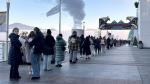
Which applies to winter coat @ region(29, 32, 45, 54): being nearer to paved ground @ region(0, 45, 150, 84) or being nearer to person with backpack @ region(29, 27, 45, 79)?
person with backpack @ region(29, 27, 45, 79)

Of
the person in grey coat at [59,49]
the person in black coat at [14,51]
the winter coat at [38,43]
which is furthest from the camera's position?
the person in grey coat at [59,49]

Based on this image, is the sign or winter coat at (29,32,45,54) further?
the sign

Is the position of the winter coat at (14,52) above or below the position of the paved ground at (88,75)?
above

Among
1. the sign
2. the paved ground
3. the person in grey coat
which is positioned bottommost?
the paved ground

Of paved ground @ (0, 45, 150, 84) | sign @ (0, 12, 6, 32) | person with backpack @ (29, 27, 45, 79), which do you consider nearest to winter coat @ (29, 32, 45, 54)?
person with backpack @ (29, 27, 45, 79)

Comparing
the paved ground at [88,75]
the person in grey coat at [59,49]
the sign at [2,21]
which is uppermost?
the sign at [2,21]

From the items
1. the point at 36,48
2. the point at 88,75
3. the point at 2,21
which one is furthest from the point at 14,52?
the point at 2,21

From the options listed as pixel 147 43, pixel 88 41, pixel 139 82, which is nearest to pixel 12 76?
pixel 139 82

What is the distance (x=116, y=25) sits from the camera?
157 feet

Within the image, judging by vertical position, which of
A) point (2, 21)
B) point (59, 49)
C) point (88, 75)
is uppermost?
point (2, 21)

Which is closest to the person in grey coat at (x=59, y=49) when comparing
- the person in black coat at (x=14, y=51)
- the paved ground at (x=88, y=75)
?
the paved ground at (x=88, y=75)

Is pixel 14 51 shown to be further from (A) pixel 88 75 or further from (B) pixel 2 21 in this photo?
(B) pixel 2 21

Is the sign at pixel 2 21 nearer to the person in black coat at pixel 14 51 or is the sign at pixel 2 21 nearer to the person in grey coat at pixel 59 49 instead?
the person in grey coat at pixel 59 49

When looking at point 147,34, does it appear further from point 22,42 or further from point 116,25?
point 22,42
